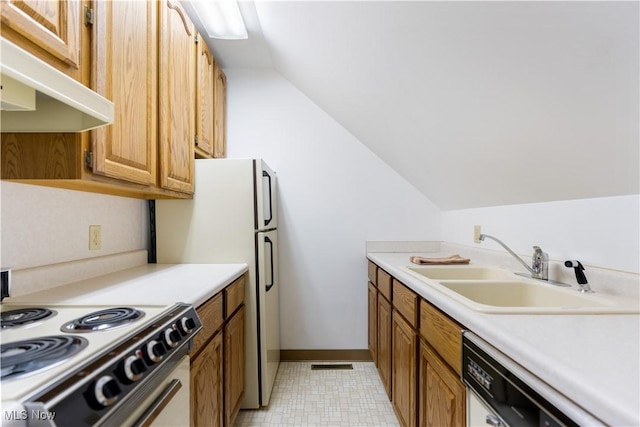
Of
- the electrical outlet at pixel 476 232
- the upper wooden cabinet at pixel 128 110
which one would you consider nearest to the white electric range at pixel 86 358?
the upper wooden cabinet at pixel 128 110

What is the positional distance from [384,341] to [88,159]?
184 cm

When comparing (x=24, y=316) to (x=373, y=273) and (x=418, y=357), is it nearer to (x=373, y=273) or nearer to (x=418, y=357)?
(x=418, y=357)

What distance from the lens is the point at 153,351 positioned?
805 millimetres

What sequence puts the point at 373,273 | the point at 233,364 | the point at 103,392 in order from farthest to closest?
the point at 373,273 → the point at 233,364 → the point at 103,392

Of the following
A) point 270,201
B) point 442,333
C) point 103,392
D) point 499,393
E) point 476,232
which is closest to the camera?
point 103,392

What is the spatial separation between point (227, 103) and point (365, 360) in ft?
8.03

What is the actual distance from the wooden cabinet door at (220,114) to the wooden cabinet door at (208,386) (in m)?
1.45

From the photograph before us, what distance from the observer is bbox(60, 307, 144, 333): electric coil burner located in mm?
815

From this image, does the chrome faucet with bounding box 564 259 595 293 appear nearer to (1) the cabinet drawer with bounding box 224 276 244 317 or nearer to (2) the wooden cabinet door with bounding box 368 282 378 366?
(2) the wooden cabinet door with bounding box 368 282 378 366

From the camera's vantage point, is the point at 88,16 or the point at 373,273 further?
the point at 373,273

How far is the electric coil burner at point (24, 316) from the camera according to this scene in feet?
2.77

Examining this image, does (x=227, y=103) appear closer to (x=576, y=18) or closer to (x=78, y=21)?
(x=78, y=21)

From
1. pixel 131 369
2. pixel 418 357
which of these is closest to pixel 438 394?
pixel 418 357

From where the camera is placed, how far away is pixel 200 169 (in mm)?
1949
